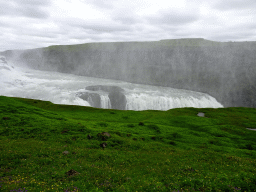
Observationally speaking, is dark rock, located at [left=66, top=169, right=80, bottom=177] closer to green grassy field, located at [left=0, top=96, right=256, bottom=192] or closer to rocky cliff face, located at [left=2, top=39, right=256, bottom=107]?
green grassy field, located at [left=0, top=96, right=256, bottom=192]

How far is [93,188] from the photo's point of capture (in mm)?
12719

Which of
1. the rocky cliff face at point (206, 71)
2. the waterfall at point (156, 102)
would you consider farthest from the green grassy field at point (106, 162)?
the rocky cliff face at point (206, 71)

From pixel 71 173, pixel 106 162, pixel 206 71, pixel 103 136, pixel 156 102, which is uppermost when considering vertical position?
pixel 206 71

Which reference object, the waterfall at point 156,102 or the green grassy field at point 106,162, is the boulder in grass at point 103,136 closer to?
the green grassy field at point 106,162

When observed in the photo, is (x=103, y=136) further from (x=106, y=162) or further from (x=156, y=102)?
(x=156, y=102)

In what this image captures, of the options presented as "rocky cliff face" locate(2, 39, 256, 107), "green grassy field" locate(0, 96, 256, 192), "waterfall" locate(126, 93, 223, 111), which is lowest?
"green grassy field" locate(0, 96, 256, 192)

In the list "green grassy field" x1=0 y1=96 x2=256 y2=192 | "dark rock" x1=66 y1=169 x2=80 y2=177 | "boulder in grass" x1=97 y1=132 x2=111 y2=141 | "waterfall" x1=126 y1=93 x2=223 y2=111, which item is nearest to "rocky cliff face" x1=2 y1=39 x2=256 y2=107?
"waterfall" x1=126 y1=93 x2=223 y2=111

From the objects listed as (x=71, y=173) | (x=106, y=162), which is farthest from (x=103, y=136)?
(x=71, y=173)

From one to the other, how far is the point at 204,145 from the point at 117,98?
60.8 meters

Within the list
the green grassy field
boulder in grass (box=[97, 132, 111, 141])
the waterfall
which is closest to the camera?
the green grassy field

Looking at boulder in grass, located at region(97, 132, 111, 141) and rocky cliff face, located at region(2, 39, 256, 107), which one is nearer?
boulder in grass, located at region(97, 132, 111, 141)

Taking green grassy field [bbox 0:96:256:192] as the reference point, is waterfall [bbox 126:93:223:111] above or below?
above

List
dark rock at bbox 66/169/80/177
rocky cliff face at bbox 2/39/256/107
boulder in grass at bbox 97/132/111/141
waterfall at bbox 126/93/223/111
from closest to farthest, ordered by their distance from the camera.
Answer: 1. dark rock at bbox 66/169/80/177
2. boulder in grass at bbox 97/132/111/141
3. waterfall at bbox 126/93/223/111
4. rocky cliff face at bbox 2/39/256/107

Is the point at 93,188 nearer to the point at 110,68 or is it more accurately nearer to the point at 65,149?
the point at 65,149
